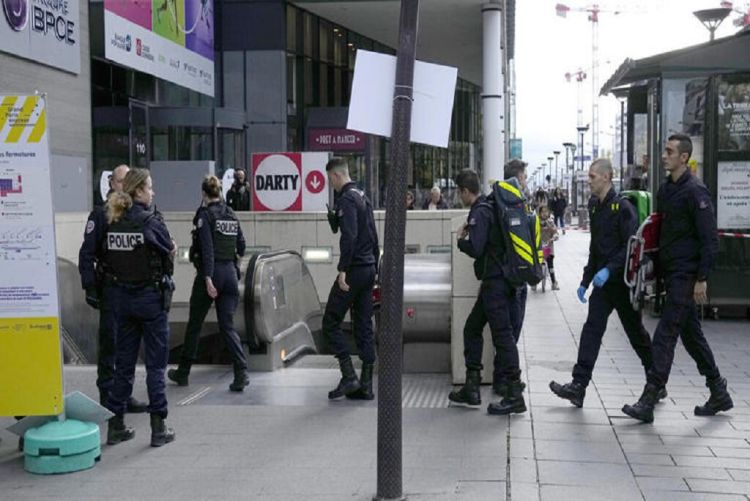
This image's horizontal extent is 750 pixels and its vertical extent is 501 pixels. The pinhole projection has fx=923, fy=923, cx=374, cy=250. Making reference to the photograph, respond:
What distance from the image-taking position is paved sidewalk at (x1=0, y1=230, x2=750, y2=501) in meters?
5.28

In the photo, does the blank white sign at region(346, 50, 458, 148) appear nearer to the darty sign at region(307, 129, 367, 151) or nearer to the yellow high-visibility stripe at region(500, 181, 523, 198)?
the yellow high-visibility stripe at region(500, 181, 523, 198)

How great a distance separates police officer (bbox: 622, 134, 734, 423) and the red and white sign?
25.7 feet

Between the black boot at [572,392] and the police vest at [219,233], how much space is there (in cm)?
308

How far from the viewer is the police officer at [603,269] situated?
700cm

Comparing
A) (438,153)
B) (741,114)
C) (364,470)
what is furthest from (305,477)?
(438,153)

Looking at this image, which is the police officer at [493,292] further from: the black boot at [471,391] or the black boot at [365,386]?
the black boot at [365,386]

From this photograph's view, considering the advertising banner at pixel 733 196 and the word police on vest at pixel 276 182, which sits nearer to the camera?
the advertising banner at pixel 733 196

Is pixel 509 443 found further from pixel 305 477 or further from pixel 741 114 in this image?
pixel 741 114

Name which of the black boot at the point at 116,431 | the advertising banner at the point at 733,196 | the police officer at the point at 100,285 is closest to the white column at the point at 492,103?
the advertising banner at the point at 733,196

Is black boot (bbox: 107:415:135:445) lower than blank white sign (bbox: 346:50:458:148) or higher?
lower

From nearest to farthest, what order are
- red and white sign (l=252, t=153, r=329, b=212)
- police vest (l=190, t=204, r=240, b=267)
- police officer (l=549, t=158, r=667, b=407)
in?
police officer (l=549, t=158, r=667, b=407)
police vest (l=190, t=204, r=240, b=267)
red and white sign (l=252, t=153, r=329, b=212)

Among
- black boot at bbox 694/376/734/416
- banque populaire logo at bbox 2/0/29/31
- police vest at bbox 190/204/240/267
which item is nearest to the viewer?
black boot at bbox 694/376/734/416

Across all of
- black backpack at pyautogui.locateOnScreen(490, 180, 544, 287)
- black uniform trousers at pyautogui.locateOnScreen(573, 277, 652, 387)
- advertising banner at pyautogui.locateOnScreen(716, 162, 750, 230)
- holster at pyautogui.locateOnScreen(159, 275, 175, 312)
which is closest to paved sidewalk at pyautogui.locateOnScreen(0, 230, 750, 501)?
black uniform trousers at pyautogui.locateOnScreen(573, 277, 652, 387)

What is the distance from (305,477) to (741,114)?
28.5 ft
